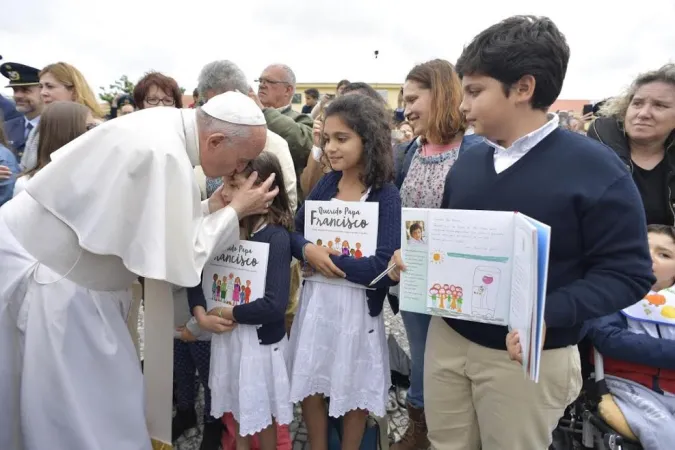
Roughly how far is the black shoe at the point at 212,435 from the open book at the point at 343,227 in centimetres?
123

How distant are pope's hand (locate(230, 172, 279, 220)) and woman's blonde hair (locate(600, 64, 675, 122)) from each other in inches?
89.1

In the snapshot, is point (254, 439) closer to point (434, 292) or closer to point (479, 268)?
point (434, 292)

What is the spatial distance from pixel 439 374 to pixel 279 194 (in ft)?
4.04

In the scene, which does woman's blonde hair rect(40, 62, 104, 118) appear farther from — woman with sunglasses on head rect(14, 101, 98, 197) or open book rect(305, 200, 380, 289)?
open book rect(305, 200, 380, 289)

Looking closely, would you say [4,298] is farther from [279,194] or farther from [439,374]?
[439,374]

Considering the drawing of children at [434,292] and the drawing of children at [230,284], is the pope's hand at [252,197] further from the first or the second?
the drawing of children at [434,292]

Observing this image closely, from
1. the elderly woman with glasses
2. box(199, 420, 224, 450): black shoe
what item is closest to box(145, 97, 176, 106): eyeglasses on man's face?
the elderly woman with glasses

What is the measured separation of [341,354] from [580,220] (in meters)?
1.30

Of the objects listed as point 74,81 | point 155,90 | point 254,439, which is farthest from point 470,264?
point 74,81

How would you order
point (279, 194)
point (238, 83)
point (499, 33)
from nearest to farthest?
point (499, 33) < point (279, 194) < point (238, 83)

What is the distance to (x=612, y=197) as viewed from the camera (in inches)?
55.2

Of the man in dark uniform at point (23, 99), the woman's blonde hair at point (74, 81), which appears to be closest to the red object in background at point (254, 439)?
the woman's blonde hair at point (74, 81)

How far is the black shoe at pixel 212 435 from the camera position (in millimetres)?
2771

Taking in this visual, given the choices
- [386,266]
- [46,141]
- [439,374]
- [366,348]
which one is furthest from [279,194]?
[46,141]
